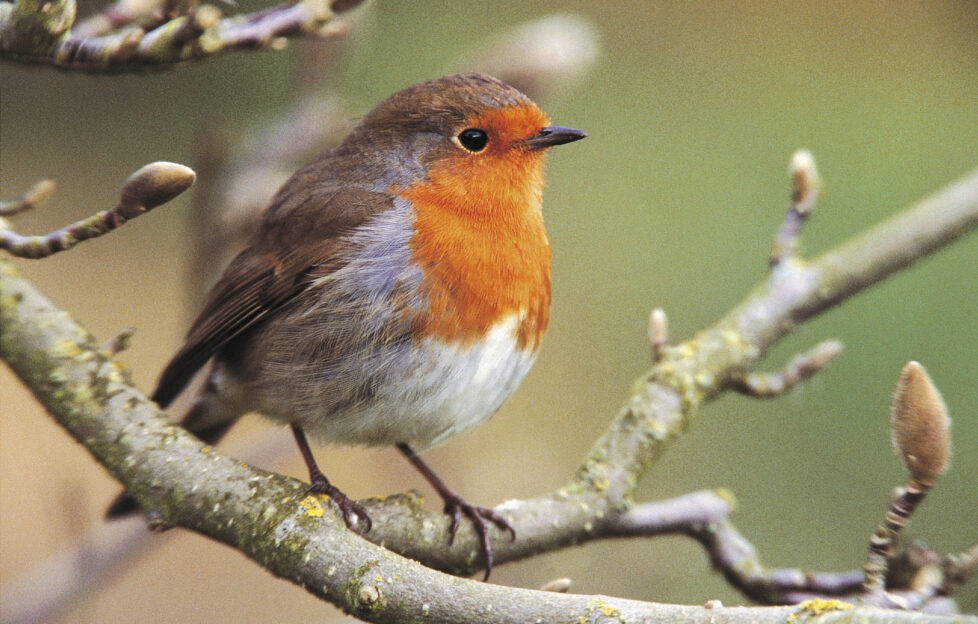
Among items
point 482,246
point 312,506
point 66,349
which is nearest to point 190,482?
point 312,506

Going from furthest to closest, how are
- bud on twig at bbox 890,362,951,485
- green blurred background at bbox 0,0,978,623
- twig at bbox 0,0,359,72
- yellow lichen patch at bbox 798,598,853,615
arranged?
green blurred background at bbox 0,0,978,623, twig at bbox 0,0,359,72, bud on twig at bbox 890,362,951,485, yellow lichen patch at bbox 798,598,853,615

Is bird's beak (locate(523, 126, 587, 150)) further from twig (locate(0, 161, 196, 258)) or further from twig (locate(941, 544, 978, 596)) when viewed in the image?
twig (locate(941, 544, 978, 596))

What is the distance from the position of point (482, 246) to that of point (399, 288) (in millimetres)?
263

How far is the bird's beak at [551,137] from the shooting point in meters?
2.69

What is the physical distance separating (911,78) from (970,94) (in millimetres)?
392

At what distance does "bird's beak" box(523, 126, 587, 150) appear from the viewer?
2.69 meters

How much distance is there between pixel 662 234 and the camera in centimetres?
607

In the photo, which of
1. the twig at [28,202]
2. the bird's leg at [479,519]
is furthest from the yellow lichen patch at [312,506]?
the twig at [28,202]

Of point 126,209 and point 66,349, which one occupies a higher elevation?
point 126,209

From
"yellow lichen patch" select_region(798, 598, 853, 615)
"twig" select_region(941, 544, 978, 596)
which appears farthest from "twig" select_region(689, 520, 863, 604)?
"yellow lichen patch" select_region(798, 598, 853, 615)

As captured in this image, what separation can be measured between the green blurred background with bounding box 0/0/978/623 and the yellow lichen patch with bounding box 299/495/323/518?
204 centimetres

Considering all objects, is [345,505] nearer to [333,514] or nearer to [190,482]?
[333,514]

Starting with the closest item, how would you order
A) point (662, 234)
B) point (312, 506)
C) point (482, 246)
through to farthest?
point (312, 506)
point (482, 246)
point (662, 234)

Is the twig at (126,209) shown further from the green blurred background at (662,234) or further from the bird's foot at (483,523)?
the green blurred background at (662,234)
